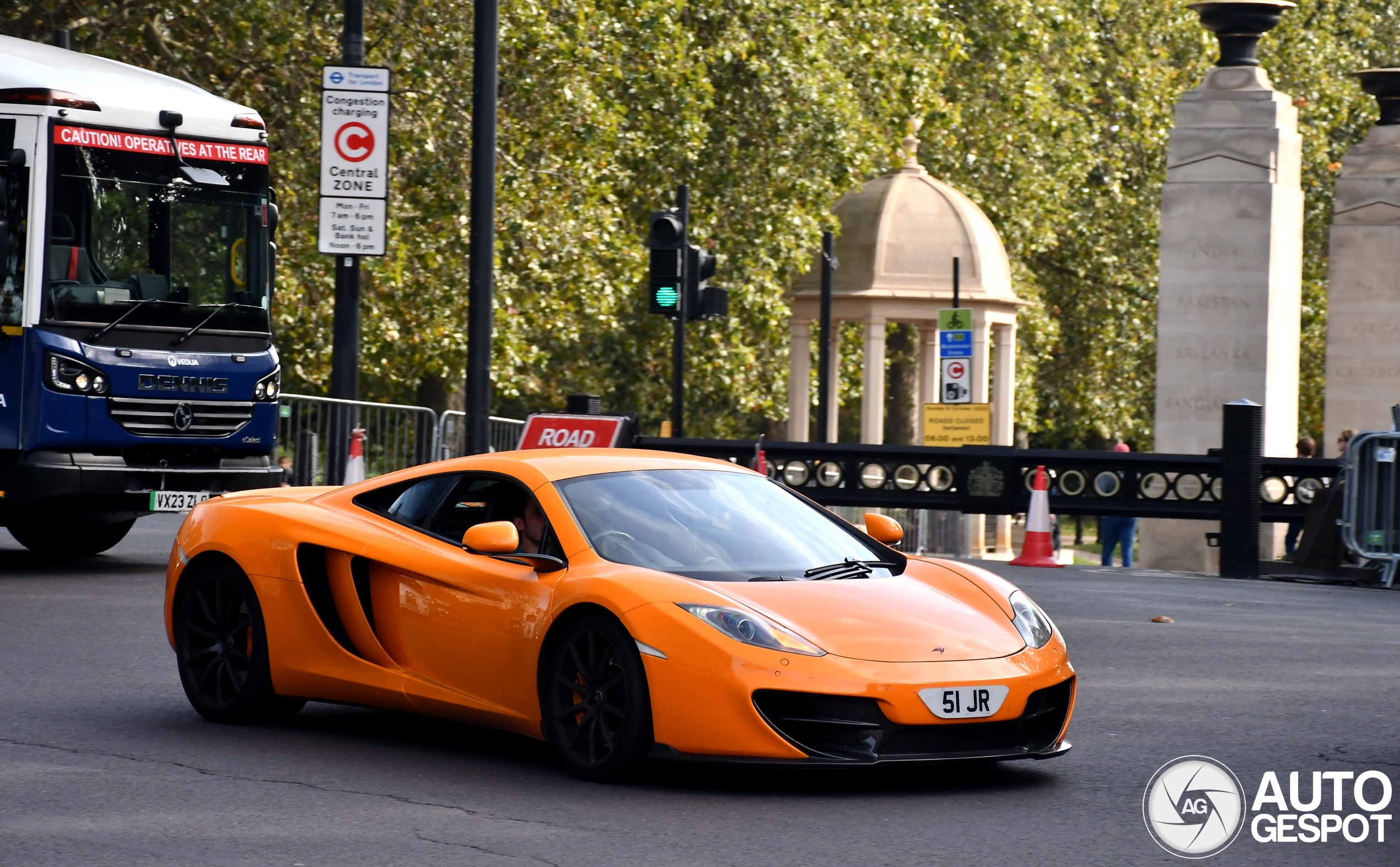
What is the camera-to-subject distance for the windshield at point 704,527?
753 centimetres

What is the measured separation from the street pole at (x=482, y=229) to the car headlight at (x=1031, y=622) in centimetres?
885

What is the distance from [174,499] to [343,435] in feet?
20.0

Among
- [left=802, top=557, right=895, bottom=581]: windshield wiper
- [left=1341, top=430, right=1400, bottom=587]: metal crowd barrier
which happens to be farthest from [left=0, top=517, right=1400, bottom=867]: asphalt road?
[left=1341, top=430, right=1400, bottom=587]: metal crowd barrier

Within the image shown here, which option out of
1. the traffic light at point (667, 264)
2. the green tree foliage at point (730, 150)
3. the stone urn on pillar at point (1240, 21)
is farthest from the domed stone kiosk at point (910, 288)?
the traffic light at point (667, 264)

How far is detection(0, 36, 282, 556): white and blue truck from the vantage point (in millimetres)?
13766

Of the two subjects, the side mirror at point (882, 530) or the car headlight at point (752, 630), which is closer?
the car headlight at point (752, 630)

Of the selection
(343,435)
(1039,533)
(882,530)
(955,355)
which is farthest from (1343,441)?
(882,530)

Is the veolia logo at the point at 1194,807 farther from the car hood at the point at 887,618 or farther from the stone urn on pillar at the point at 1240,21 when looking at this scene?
the stone urn on pillar at the point at 1240,21

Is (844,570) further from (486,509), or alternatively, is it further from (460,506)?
(460,506)

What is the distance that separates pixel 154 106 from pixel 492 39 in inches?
111

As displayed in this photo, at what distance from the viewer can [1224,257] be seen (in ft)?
81.9

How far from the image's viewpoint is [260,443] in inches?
593

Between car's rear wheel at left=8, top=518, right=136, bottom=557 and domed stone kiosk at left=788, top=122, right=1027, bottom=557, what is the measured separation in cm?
1520

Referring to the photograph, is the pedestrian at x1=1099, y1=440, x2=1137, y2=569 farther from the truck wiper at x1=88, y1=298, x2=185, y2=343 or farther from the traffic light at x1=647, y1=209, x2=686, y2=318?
the truck wiper at x1=88, y1=298, x2=185, y2=343
